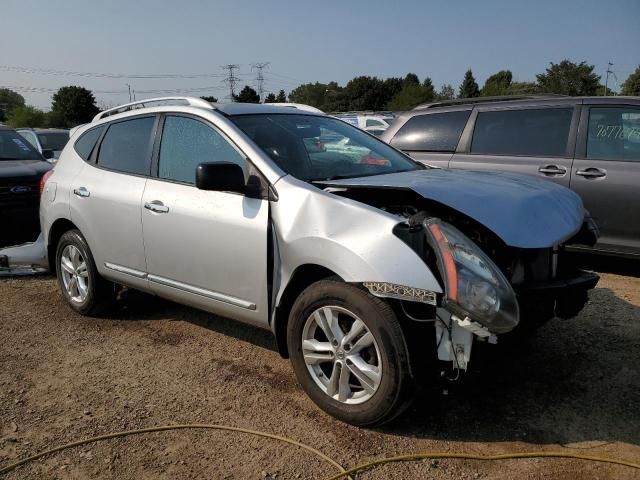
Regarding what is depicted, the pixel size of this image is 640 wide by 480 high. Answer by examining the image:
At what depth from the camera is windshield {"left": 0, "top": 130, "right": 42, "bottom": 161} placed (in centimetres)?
794

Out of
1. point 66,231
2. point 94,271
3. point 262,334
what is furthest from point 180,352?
point 66,231

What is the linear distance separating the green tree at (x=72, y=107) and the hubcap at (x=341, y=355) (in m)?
68.1

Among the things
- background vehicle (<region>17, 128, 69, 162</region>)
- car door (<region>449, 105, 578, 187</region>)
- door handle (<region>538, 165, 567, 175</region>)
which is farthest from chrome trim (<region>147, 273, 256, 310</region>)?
background vehicle (<region>17, 128, 69, 162</region>)

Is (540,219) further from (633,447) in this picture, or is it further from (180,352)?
(180,352)

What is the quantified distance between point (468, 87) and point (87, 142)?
94271 mm

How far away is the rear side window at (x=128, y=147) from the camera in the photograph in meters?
4.12

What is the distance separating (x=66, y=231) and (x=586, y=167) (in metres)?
4.81

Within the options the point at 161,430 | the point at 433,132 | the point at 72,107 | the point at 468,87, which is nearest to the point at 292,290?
the point at 161,430

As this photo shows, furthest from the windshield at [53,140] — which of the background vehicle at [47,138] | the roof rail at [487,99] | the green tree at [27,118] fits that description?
the green tree at [27,118]

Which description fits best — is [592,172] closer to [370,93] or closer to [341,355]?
[341,355]

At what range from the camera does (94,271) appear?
4.56m

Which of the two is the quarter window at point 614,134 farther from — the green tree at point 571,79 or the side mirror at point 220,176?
the green tree at point 571,79

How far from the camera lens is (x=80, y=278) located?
15.6 feet

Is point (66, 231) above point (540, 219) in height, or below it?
below
